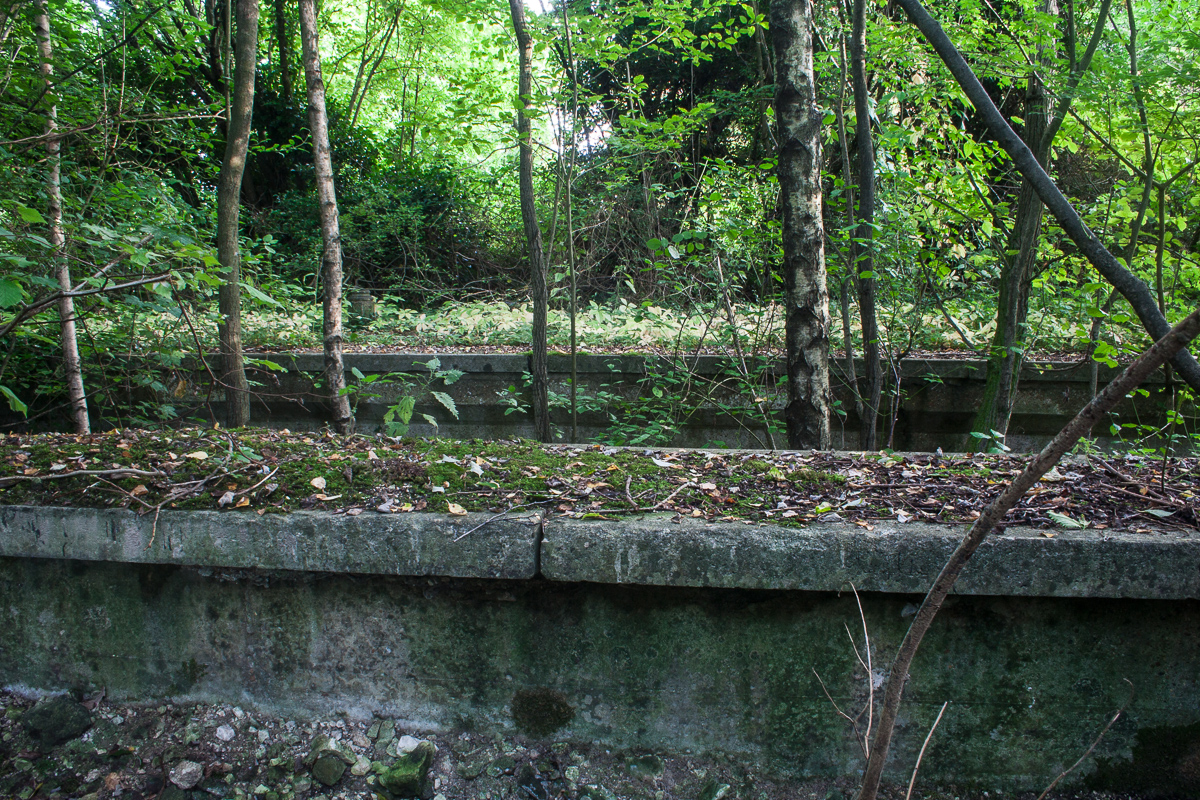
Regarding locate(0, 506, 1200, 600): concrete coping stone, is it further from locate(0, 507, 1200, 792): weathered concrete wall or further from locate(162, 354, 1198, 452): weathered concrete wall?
locate(162, 354, 1198, 452): weathered concrete wall

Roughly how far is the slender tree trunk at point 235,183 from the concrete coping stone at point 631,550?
9.53 feet

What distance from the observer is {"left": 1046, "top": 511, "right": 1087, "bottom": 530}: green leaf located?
1817mm

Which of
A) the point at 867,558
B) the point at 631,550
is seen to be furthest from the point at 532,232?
the point at 867,558

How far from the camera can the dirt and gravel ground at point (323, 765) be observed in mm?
1885

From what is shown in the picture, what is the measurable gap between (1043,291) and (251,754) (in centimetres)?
552

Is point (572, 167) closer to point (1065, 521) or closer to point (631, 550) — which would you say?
point (631, 550)

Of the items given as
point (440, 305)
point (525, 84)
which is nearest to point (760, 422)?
point (525, 84)

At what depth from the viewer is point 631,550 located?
180 centimetres

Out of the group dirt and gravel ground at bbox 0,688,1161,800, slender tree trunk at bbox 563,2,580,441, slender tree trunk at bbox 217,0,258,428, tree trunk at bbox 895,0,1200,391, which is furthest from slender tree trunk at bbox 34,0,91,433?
tree trunk at bbox 895,0,1200,391

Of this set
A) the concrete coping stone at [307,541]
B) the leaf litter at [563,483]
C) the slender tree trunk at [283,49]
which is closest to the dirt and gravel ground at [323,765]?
the concrete coping stone at [307,541]

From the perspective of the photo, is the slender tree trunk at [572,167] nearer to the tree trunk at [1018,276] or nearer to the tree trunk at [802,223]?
the tree trunk at [802,223]

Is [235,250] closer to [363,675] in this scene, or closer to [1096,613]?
[363,675]

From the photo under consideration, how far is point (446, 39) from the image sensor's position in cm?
1606

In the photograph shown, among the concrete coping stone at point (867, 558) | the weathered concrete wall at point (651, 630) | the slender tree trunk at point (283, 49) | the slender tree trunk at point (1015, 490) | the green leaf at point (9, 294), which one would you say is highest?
the slender tree trunk at point (283, 49)
